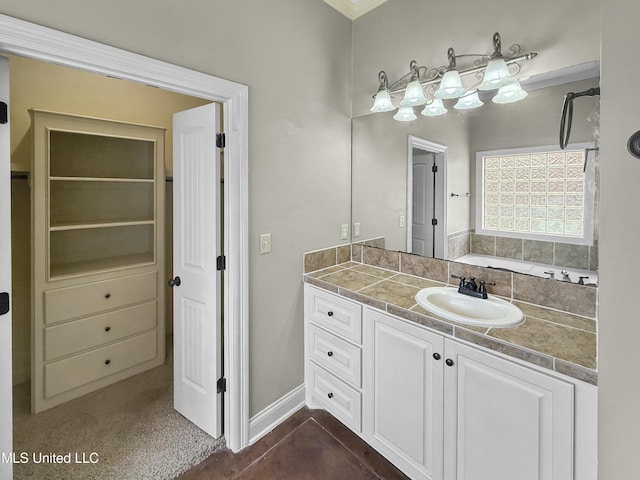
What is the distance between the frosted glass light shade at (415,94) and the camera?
6.17 feet

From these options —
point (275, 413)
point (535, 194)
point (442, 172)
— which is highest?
point (442, 172)

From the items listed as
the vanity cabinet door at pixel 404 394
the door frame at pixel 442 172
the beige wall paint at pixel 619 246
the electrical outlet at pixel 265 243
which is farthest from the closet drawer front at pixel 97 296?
the beige wall paint at pixel 619 246

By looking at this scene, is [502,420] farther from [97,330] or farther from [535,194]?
[97,330]

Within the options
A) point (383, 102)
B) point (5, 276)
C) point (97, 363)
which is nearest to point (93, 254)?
point (97, 363)

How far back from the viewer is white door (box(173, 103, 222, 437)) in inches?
68.1

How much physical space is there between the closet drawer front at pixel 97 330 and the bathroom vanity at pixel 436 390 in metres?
1.38

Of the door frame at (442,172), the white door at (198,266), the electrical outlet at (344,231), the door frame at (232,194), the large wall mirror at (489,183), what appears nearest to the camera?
the door frame at (232,194)

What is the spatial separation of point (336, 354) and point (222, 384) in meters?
0.69

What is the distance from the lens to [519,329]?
129 cm

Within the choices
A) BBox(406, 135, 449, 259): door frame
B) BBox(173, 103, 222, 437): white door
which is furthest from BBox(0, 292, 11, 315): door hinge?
BBox(406, 135, 449, 259): door frame

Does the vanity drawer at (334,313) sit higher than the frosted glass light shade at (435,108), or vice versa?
the frosted glass light shade at (435,108)

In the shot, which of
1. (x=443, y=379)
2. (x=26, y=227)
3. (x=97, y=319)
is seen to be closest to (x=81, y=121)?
(x=26, y=227)

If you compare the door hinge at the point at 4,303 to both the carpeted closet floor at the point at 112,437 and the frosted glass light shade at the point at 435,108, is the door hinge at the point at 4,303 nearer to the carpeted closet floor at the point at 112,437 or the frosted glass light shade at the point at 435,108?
the carpeted closet floor at the point at 112,437

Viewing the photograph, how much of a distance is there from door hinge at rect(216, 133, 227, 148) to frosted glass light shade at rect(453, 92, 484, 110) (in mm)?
1338
